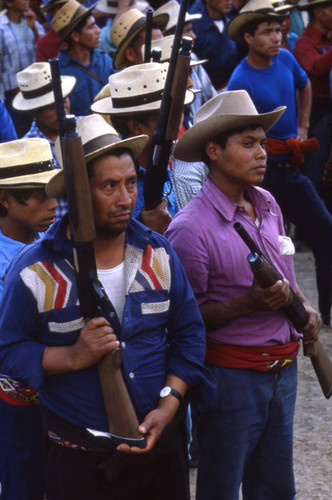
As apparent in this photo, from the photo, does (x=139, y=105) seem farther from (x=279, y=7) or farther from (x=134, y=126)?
(x=279, y=7)

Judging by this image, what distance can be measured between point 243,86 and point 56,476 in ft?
13.2

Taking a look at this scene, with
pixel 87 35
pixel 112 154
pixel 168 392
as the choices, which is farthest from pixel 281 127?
pixel 168 392

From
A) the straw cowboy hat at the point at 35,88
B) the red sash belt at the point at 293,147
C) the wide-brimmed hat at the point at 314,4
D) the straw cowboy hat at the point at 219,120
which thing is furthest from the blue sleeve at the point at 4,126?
the wide-brimmed hat at the point at 314,4

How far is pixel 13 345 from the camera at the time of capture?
271 cm

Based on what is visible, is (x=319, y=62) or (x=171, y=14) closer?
(x=171, y=14)

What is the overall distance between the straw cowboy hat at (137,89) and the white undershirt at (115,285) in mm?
1445

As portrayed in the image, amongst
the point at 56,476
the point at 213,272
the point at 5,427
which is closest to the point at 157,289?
the point at 213,272

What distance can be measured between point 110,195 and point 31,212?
101 centimetres

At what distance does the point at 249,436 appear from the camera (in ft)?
10.9

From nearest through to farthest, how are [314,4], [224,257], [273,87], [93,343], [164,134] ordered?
[93,343]
[224,257]
[164,134]
[273,87]
[314,4]

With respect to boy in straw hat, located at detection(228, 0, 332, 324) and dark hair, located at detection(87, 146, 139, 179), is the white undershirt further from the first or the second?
boy in straw hat, located at detection(228, 0, 332, 324)

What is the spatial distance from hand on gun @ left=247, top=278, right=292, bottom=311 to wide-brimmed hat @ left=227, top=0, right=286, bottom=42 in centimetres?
389

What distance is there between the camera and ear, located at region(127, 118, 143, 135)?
412cm

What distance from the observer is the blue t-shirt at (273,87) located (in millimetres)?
6191
